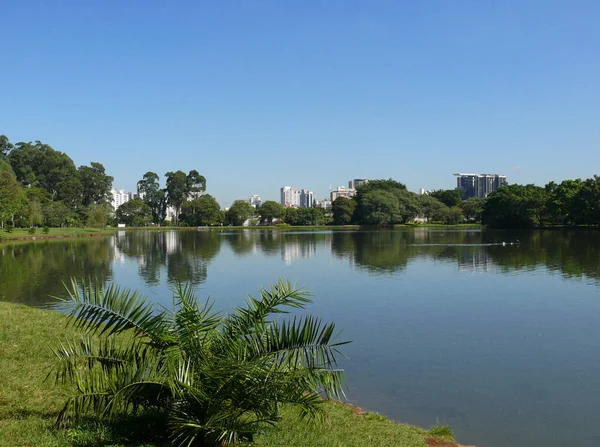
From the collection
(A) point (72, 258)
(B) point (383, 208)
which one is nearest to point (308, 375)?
(A) point (72, 258)

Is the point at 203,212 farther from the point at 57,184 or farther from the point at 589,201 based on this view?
the point at 589,201

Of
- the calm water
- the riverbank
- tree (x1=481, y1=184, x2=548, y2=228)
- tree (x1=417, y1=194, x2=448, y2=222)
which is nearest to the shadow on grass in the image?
the riverbank

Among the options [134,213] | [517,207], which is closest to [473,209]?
[517,207]

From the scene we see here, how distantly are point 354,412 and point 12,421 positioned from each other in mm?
5098

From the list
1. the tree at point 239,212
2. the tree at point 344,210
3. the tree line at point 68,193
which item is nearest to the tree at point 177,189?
the tree line at point 68,193

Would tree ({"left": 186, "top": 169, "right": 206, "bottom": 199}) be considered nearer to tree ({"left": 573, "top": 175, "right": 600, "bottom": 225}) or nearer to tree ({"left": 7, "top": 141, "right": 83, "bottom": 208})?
tree ({"left": 7, "top": 141, "right": 83, "bottom": 208})

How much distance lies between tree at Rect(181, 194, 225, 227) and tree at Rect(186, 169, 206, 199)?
28.3 feet

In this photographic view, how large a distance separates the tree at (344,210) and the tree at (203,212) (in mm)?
30652

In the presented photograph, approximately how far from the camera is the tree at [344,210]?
437 ft

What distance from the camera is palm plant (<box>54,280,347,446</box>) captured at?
548 centimetres

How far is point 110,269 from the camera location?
3400 centimetres

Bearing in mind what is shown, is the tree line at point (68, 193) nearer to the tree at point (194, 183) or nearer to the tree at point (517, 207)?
the tree at point (194, 183)

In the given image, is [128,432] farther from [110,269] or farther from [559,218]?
[559,218]

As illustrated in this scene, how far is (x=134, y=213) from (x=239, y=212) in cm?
2679
